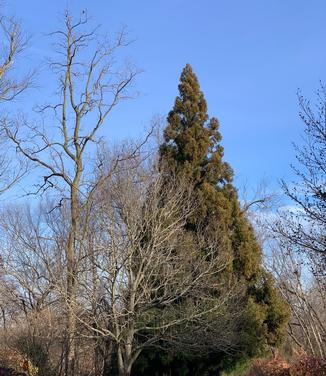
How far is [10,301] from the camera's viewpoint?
19.9 m

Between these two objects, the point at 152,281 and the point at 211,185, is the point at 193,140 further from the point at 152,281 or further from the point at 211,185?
the point at 152,281

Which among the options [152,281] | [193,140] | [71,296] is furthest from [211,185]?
[71,296]

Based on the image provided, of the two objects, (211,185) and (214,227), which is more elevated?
(211,185)

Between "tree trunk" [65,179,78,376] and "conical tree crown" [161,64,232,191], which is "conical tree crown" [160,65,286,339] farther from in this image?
"tree trunk" [65,179,78,376]

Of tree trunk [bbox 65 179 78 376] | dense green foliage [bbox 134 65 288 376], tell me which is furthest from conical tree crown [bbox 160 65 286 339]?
tree trunk [bbox 65 179 78 376]

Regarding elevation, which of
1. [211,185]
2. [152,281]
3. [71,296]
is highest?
[211,185]

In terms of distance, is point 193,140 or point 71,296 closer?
point 71,296

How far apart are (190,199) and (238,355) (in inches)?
181

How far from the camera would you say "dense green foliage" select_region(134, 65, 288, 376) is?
13.6m

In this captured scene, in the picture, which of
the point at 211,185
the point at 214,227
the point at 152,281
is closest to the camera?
Result: the point at 152,281

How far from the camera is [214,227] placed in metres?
14.6

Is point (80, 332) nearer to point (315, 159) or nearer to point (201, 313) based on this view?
point (201, 313)

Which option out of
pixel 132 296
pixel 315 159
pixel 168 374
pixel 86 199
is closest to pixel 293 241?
pixel 315 159

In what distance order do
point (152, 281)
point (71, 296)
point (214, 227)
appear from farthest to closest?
point (214, 227), point (152, 281), point (71, 296)
